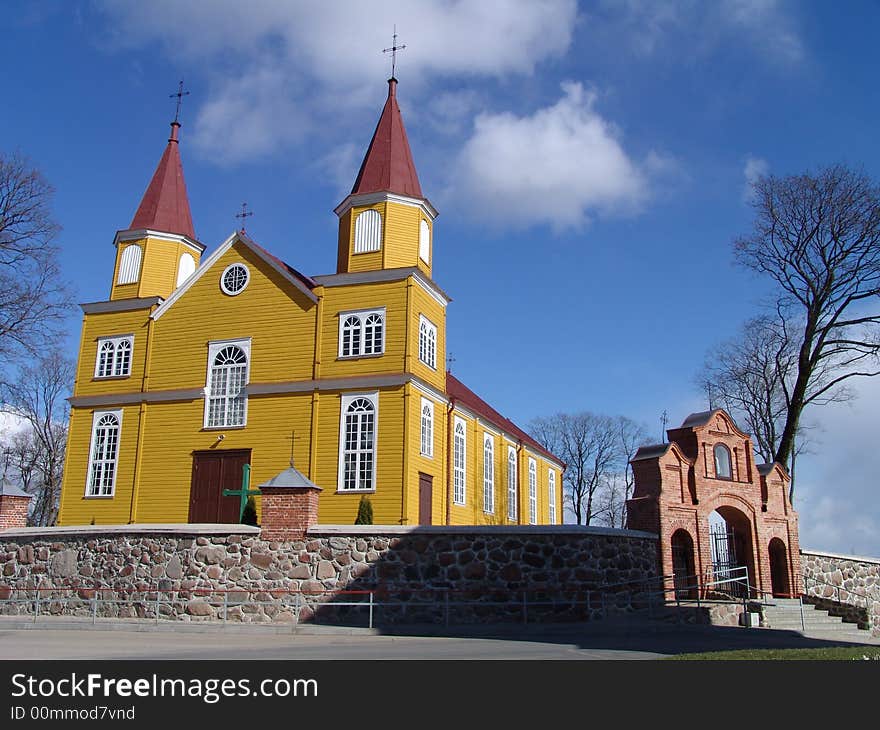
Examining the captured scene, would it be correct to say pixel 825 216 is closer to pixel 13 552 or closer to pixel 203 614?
pixel 203 614

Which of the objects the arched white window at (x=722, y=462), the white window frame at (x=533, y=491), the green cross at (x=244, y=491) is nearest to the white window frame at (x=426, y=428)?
the green cross at (x=244, y=491)

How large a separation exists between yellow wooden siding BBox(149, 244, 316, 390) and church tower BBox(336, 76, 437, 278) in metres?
2.24

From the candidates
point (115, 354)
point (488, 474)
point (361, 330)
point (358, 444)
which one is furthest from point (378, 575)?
point (488, 474)

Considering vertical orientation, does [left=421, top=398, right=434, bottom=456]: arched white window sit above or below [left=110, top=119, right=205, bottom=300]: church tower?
below

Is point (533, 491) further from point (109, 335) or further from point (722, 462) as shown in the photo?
point (109, 335)

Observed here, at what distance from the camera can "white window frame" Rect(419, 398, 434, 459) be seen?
992 inches

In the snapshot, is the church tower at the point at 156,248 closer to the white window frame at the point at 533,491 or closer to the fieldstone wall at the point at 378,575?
the fieldstone wall at the point at 378,575

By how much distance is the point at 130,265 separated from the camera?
98.5 feet

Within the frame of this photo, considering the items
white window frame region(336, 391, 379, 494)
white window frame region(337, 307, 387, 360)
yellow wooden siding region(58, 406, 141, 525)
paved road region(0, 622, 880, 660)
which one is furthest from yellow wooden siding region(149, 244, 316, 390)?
paved road region(0, 622, 880, 660)

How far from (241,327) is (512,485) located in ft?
50.1

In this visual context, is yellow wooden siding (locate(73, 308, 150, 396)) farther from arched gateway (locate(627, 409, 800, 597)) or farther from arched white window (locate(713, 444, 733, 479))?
arched white window (locate(713, 444, 733, 479))

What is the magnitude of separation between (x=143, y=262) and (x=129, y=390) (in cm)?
486

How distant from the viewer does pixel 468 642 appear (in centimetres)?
1412
